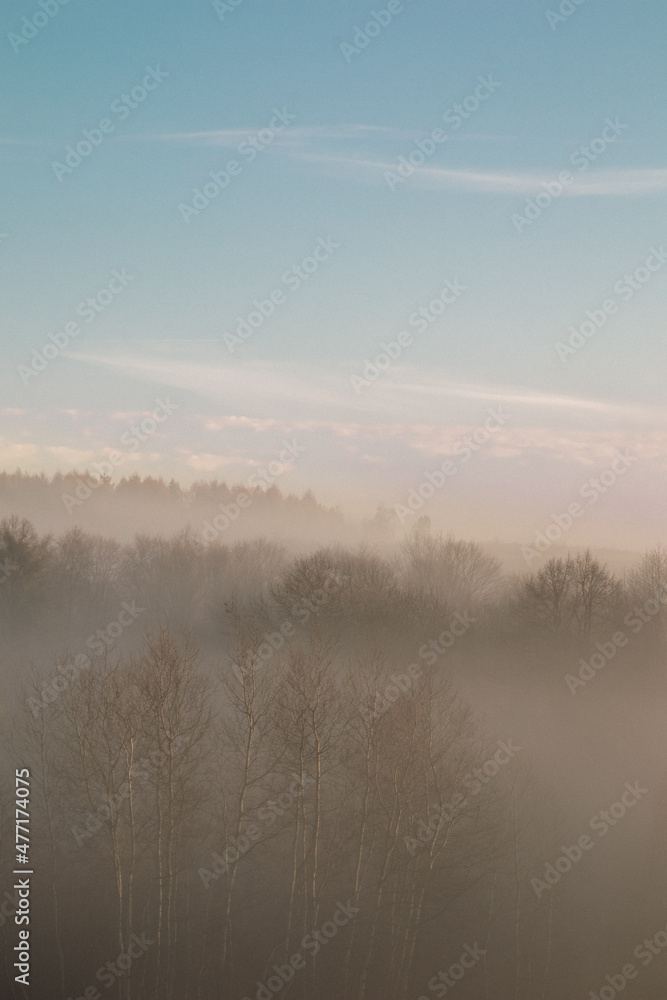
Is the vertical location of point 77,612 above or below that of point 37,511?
below

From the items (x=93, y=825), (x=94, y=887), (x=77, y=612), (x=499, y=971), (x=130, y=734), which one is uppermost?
(x=77, y=612)

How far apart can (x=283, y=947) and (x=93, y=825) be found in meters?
8.02

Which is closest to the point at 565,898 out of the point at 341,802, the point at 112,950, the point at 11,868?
the point at 341,802

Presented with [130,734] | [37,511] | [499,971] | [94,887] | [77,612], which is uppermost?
[37,511]

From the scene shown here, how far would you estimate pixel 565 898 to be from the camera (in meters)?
31.5

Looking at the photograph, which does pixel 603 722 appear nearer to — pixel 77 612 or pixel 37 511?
pixel 77 612

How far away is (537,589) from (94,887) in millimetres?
34377

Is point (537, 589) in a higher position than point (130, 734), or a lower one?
higher

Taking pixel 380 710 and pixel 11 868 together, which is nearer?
pixel 380 710

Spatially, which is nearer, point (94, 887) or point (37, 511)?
point (94, 887)

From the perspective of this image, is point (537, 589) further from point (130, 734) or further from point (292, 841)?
point (130, 734)

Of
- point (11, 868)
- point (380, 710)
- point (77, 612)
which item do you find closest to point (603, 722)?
point (380, 710)

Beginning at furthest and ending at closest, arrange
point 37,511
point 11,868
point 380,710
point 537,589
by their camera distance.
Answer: point 37,511 < point 537,589 < point 11,868 < point 380,710

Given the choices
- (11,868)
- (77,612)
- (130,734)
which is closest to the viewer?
(130,734)
